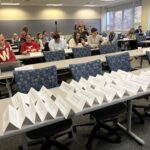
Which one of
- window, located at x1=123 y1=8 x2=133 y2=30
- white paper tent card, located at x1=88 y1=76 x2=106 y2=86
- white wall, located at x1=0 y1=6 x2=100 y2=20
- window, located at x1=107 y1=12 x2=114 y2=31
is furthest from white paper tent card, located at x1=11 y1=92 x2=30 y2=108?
window, located at x1=107 y1=12 x2=114 y2=31

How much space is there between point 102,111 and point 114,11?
12.2 meters

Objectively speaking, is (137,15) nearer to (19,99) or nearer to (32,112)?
(19,99)

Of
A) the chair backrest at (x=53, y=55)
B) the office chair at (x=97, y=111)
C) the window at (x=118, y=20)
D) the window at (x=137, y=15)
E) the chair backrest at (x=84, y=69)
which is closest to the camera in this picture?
the office chair at (x=97, y=111)

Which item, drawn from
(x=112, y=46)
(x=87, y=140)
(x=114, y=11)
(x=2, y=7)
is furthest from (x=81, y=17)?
(x=87, y=140)

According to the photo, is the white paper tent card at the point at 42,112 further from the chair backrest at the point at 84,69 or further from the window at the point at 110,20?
the window at the point at 110,20

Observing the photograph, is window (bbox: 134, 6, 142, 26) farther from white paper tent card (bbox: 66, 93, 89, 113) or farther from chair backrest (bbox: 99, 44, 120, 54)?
white paper tent card (bbox: 66, 93, 89, 113)

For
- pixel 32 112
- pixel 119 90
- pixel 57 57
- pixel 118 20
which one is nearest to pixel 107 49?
→ pixel 57 57

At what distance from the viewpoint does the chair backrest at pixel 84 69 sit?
230 cm

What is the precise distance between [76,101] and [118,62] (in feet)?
4.74

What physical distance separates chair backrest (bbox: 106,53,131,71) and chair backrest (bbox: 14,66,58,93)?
91cm

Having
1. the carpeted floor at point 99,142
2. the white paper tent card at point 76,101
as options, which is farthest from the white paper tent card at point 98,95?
the carpeted floor at point 99,142

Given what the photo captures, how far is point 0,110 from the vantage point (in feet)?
5.10

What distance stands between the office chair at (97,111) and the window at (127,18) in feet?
34.0

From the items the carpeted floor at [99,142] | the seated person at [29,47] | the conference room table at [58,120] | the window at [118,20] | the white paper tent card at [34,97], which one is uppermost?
the window at [118,20]
